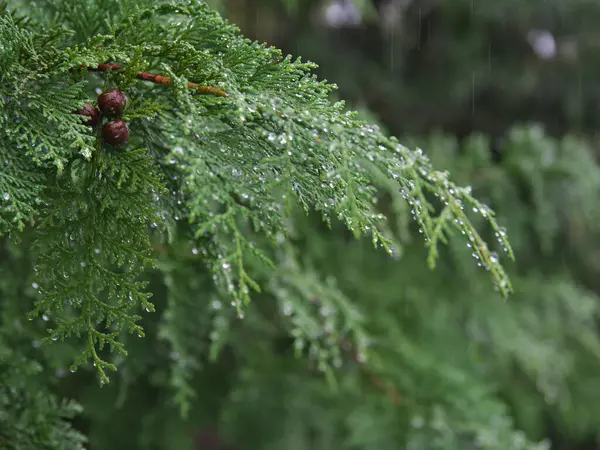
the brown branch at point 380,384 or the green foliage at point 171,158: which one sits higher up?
the green foliage at point 171,158

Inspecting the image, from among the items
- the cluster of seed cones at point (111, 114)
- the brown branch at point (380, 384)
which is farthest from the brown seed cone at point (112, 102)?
the brown branch at point (380, 384)

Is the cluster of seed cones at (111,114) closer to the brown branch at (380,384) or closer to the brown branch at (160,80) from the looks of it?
the brown branch at (160,80)

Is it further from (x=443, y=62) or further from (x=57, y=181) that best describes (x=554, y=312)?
(x=57, y=181)

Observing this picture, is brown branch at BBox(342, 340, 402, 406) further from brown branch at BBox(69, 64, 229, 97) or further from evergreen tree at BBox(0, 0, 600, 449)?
brown branch at BBox(69, 64, 229, 97)

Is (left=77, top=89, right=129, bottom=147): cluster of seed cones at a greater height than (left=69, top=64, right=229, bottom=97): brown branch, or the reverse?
(left=69, top=64, right=229, bottom=97): brown branch

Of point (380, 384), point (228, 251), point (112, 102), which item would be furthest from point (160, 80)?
point (380, 384)

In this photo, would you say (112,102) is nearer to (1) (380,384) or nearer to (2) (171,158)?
(2) (171,158)

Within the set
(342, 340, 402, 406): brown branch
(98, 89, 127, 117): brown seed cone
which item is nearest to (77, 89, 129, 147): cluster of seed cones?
(98, 89, 127, 117): brown seed cone

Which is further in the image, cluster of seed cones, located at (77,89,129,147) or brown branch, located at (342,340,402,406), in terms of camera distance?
brown branch, located at (342,340,402,406)
